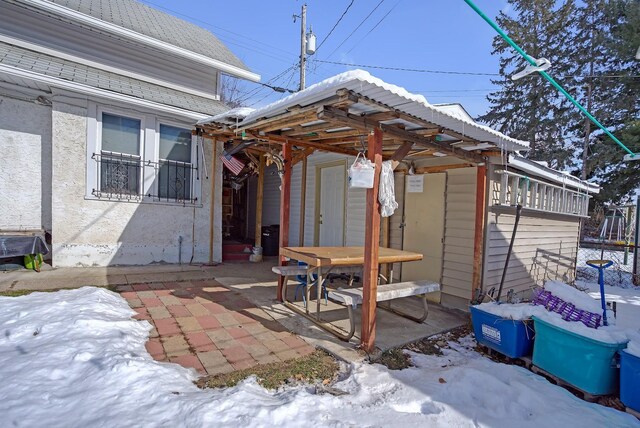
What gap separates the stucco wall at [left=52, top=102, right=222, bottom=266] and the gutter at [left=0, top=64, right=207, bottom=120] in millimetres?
523

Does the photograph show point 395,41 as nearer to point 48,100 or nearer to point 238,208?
point 238,208

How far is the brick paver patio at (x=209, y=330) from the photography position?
2.99 metres

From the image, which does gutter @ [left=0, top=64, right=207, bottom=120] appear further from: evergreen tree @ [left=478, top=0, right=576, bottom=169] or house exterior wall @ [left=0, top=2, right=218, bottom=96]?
evergreen tree @ [left=478, top=0, right=576, bottom=169]

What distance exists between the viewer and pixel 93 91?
5.51 metres

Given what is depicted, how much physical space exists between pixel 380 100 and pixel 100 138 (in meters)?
5.68

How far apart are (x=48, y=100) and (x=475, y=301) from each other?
26.3 ft

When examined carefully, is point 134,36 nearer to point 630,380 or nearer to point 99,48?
point 99,48

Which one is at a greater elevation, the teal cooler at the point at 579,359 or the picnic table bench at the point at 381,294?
the picnic table bench at the point at 381,294

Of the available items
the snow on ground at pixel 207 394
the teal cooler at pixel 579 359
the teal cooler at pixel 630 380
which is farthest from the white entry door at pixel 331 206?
the teal cooler at pixel 630 380

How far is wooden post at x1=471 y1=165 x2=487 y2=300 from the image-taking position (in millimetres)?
4672

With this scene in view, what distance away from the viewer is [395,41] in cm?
818

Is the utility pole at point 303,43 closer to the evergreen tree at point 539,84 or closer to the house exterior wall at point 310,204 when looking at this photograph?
the house exterior wall at point 310,204

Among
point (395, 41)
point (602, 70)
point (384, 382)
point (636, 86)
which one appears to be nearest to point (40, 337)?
point (384, 382)

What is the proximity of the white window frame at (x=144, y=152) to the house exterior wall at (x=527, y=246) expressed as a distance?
5.79 metres
